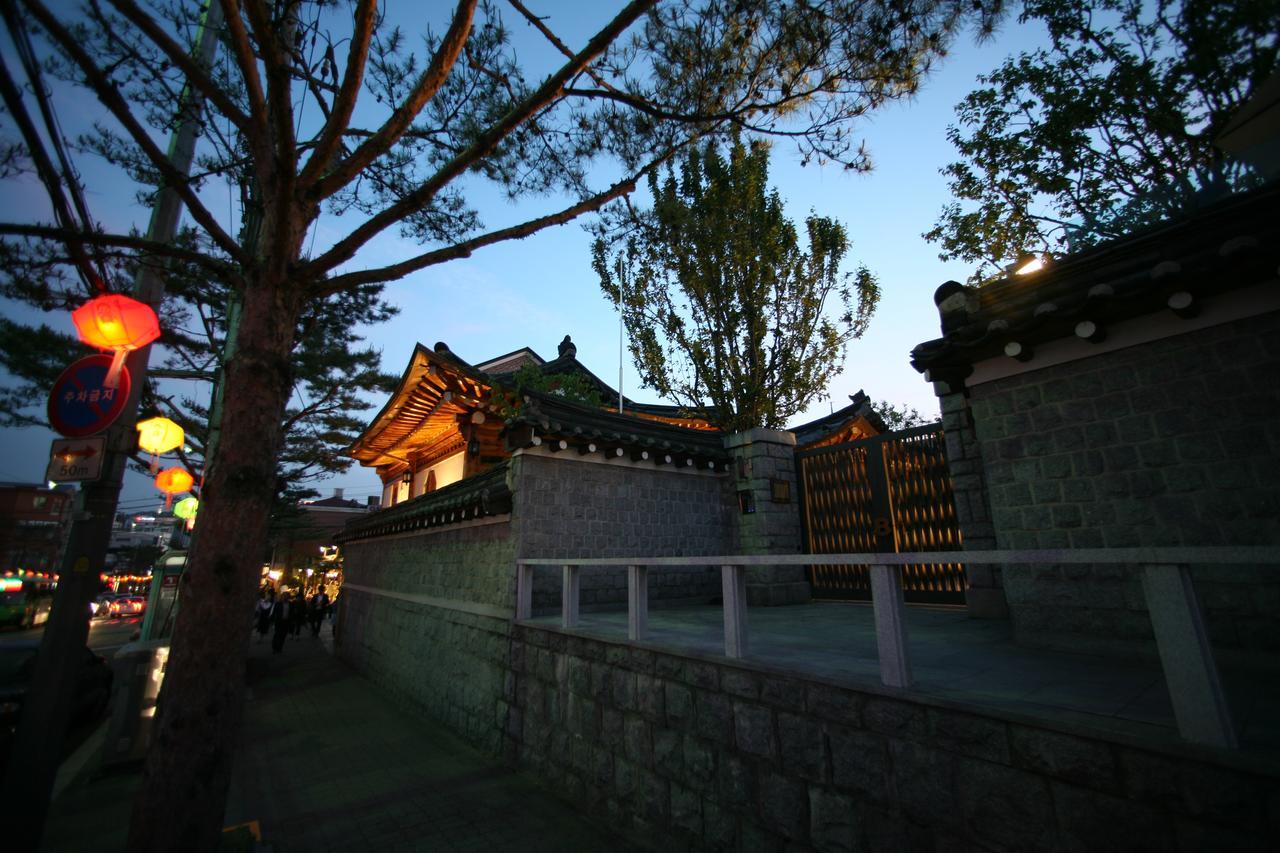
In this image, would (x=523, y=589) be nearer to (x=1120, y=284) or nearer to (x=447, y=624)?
(x=447, y=624)

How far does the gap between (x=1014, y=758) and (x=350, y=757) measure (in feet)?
27.2

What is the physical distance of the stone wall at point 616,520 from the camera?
23.1ft

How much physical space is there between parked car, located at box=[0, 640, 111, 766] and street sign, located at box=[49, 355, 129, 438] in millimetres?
3029

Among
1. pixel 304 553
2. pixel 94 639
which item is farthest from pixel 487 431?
pixel 304 553

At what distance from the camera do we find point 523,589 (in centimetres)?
671

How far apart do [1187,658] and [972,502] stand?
405cm

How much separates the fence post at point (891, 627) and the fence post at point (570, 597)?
11.2 feet

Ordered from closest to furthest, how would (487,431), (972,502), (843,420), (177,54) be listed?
1. (177,54)
2. (972,502)
3. (487,431)
4. (843,420)

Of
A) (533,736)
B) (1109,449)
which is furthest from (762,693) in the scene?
(533,736)

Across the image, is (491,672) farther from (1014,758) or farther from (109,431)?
(1014,758)

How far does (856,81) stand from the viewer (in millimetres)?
4652

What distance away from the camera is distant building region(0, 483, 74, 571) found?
3831 centimetres

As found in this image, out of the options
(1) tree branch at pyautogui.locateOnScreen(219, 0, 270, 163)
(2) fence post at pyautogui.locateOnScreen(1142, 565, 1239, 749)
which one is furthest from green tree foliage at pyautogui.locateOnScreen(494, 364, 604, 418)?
(2) fence post at pyautogui.locateOnScreen(1142, 565, 1239, 749)

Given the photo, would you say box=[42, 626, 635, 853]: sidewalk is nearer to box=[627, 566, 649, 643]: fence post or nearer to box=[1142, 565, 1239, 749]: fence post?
box=[627, 566, 649, 643]: fence post
